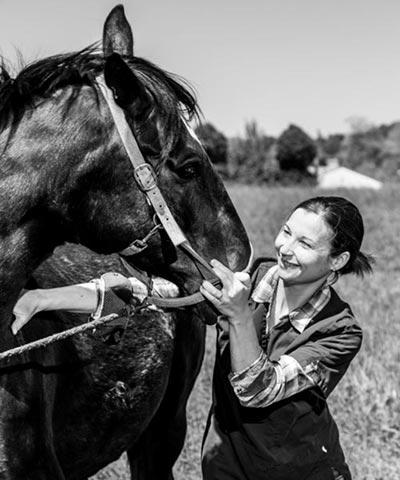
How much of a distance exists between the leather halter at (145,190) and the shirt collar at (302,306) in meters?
0.44

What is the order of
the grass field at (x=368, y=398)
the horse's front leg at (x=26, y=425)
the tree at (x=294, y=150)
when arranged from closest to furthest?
the horse's front leg at (x=26, y=425)
the grass field at (x=368, y=398)
the tree at (x=294, y=150)

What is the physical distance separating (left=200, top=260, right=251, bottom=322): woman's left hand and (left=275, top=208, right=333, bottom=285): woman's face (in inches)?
11.5

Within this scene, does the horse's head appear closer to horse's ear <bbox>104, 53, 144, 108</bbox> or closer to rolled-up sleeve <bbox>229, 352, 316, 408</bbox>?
horse's ear <bbox>104, 53, 144, 108</bbox>

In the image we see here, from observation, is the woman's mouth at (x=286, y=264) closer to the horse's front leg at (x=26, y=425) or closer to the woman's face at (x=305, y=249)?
the woman's face at (x=305, y=249)

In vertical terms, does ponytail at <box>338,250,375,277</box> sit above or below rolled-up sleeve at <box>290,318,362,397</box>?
above

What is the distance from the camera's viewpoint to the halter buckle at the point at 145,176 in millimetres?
2141

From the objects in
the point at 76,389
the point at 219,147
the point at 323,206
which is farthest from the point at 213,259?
the point at 219,147

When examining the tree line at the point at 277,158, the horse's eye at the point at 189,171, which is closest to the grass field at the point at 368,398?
the horse's eye at the point at 189,171

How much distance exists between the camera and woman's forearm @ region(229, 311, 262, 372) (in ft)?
7.33

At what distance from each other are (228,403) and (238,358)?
422 millimetres

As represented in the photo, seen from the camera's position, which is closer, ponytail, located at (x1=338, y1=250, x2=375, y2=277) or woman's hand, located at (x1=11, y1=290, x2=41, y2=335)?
woman's hand, located at (x1=11, y1=290, x2=41, y2=335)

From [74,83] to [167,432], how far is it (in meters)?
2.37

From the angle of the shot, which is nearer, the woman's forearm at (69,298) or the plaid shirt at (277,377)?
the plaid shirt at (277,377)

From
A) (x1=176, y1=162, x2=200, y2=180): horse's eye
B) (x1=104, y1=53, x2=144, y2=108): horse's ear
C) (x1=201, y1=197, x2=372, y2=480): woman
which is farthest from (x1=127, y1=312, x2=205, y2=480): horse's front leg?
(x1=104, y1=53, x2=144, y2=108): horse's ear
